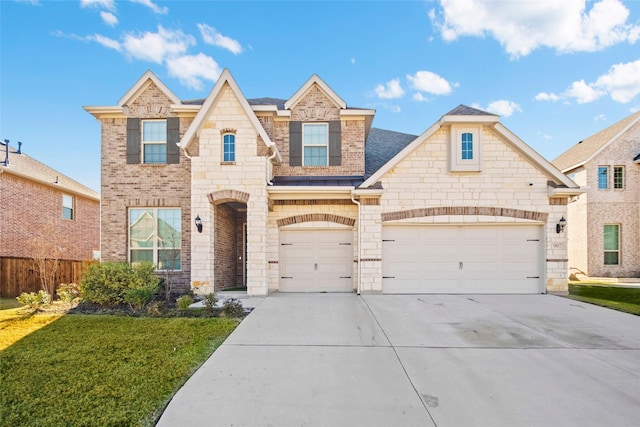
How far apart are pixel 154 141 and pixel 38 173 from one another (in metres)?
8.77

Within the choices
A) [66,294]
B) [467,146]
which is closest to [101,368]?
[66,294]

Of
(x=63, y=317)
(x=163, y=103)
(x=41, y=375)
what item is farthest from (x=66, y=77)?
(x=41, y=375)

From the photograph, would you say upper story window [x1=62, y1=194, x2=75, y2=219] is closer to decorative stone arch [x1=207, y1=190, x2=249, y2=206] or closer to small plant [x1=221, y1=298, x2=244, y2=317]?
decorative stone arch [x1=207, y1=190, x2=249, y2=206]

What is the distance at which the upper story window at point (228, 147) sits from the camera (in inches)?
408

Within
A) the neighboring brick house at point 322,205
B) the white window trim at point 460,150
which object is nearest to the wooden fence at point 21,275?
the neighboring brick house at point 322,205

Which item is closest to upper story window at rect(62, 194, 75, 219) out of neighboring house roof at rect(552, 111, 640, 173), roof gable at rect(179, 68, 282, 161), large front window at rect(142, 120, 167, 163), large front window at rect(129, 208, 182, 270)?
large front window at rect(129, 208, 182, 270)

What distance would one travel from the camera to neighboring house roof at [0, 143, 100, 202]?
566 inches

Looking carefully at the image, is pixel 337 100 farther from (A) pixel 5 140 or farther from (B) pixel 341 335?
(A) pixel 5 140

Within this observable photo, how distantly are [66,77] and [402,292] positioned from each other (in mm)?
15014

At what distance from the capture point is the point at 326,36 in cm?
1399

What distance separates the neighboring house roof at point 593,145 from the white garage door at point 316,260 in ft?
50.3

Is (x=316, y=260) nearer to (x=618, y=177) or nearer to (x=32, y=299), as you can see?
(x=32, y=299)

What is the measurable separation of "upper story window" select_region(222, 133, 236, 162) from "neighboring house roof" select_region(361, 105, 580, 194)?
14.3 ft

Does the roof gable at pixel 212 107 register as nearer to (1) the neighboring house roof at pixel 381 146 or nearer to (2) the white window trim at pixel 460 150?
(1) the neighboring house roof at pixel 381 146
